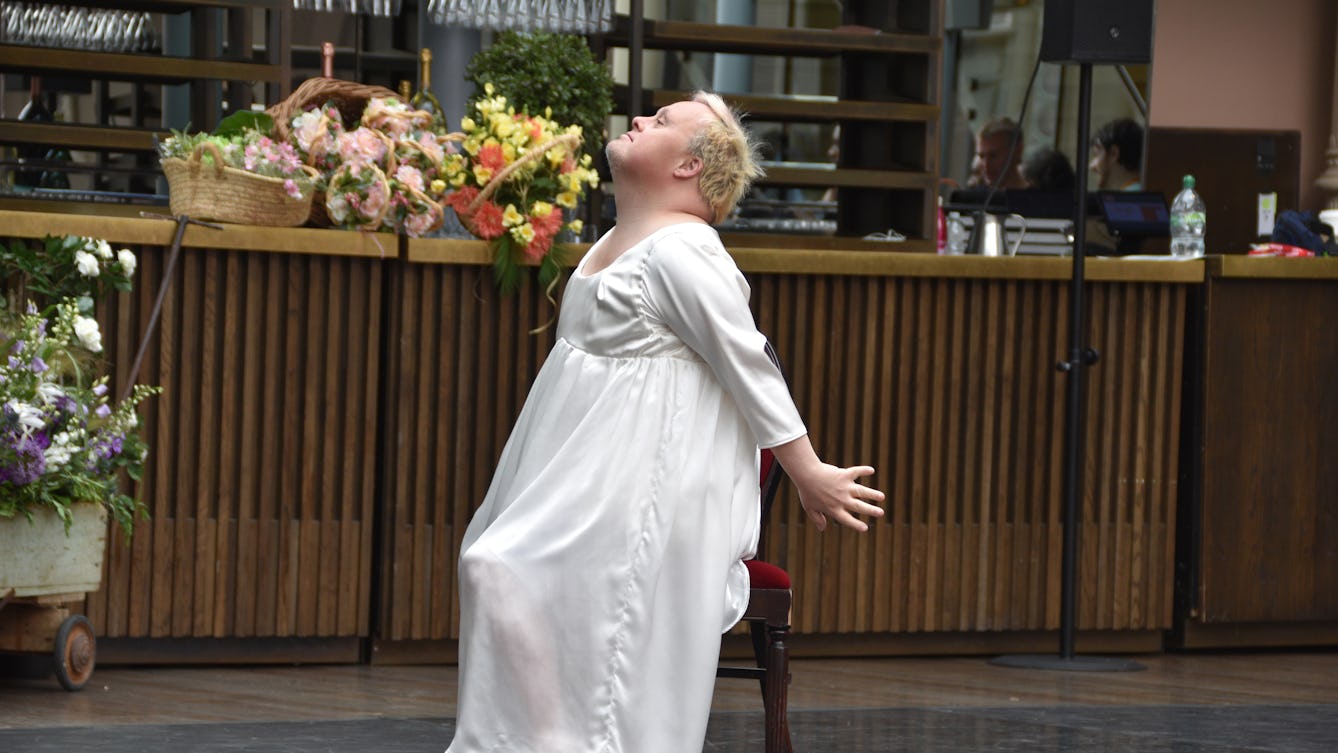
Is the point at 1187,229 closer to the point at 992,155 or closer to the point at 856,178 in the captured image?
the point at 856,178

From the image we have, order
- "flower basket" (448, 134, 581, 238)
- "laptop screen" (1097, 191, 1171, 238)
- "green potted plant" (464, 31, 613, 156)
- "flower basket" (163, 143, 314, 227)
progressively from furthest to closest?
1. "laptop screen" (1097, 191, 1171, 238)
2. "green potted plant" (464, 31, 613, 156)
3. "flower basket" (448, 134, 581, 238)
4. "flower basket" (163, 143, 314, 227)

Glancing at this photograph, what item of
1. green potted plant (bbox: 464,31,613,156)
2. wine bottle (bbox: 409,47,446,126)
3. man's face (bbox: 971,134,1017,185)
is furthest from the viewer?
man's face (bbox: 971,134,1017,185)

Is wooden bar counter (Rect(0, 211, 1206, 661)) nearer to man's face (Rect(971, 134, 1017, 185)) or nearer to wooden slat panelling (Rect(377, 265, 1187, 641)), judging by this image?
wooden slat panelling (Rect(377, 265, 1187, 641))

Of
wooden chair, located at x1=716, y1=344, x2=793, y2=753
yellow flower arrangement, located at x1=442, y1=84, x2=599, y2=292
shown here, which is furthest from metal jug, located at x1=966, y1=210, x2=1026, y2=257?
wooden chair, located at x1=716, y1=344, x2=793, y2=753

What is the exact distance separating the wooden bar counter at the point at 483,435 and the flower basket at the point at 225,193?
0.05 metres

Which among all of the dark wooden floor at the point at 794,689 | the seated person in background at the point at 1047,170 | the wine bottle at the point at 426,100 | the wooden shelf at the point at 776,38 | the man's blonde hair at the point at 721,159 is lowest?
the dark wooden floor at the point at 794,689

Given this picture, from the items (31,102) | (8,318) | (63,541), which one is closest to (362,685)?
(63,541)

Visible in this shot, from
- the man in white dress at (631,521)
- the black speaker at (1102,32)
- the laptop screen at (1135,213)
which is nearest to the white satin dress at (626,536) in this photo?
the man in white dress at (631,521)

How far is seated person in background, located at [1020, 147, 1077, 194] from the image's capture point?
8.43 metres

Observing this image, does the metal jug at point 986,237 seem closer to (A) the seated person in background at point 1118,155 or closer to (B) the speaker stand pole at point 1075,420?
(B) the speaker stand pole at point 1075,420

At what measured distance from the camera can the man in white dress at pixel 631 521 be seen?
3.04 m

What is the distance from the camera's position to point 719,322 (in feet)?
9.96

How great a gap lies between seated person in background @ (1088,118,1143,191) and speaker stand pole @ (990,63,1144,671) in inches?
101

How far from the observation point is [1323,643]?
5.96m
